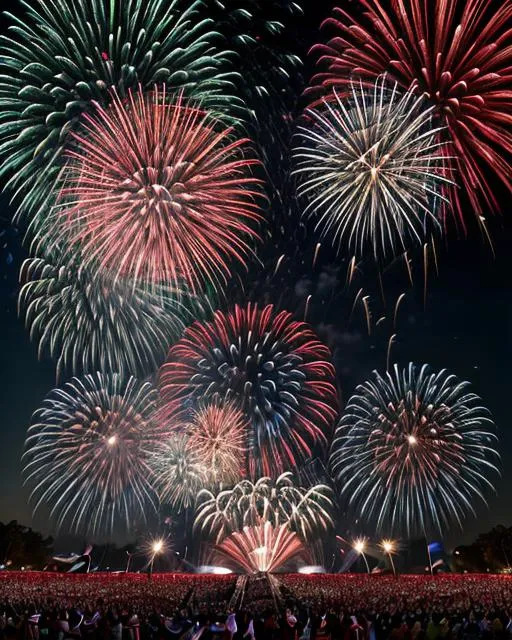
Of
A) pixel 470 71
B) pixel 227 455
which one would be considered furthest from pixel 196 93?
pixel 227 455

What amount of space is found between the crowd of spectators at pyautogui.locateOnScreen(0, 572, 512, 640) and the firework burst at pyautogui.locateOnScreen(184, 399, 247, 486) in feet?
23.9

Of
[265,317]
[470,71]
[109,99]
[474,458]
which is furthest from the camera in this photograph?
[265,317]

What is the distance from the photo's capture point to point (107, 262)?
3161cm

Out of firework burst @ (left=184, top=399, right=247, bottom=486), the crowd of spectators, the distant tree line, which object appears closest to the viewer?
the crowd of spectators

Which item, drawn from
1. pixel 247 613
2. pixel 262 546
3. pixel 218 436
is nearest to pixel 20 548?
pixel 262 546

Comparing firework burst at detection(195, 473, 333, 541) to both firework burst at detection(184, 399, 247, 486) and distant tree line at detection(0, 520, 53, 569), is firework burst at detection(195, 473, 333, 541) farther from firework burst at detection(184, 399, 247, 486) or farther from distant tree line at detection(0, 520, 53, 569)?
distant tree line at detection(0, 520, 53, 569)

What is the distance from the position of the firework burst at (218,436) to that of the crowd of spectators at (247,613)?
23.9 ft

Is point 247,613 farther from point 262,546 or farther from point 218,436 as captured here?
point 262,546

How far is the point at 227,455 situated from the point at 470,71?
2652cm

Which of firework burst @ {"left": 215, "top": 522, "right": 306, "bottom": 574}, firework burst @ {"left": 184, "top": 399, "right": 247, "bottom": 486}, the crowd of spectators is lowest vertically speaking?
the crowd of spectators

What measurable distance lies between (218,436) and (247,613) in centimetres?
2118

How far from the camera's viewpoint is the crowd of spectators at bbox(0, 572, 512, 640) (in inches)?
582

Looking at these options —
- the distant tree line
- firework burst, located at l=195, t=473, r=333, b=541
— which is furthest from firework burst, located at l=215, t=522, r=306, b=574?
the distant tree line

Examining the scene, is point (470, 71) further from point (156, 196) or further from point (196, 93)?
point (156, 196)
